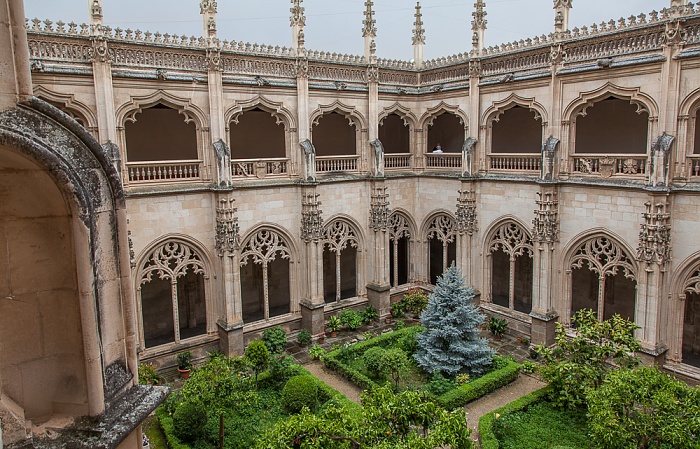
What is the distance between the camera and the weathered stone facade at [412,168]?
14992 mm

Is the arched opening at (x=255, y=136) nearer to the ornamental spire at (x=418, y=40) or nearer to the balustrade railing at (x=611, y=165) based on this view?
the ornamental spire at (x=418, y=40)

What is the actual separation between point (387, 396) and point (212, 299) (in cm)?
1260

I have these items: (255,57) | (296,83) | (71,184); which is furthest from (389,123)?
(71,184)

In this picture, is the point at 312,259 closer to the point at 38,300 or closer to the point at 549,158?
the point at 549,158

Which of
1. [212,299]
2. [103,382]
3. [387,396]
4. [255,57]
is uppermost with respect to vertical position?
[255,57]

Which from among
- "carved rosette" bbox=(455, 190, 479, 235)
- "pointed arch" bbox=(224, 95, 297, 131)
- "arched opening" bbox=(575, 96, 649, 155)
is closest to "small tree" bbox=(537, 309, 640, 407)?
"carved rosette" bbox=(455, 190, 479, 235)

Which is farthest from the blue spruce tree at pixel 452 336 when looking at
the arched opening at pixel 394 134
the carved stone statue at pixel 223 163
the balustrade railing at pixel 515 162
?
the arched opening at pixel 394 134

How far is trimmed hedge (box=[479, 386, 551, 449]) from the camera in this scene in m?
11.9

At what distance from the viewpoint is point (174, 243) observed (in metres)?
17.2

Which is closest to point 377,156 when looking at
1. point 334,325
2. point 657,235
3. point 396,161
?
point 396,161

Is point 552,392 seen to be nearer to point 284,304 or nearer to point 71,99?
point 284,304

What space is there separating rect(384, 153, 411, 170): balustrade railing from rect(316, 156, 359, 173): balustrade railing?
1.80 metres

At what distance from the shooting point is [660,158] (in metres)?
14.8

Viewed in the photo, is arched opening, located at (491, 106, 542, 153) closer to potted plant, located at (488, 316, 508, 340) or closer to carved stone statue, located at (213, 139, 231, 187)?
potted plant, located at (488, 316, 508, 340)
